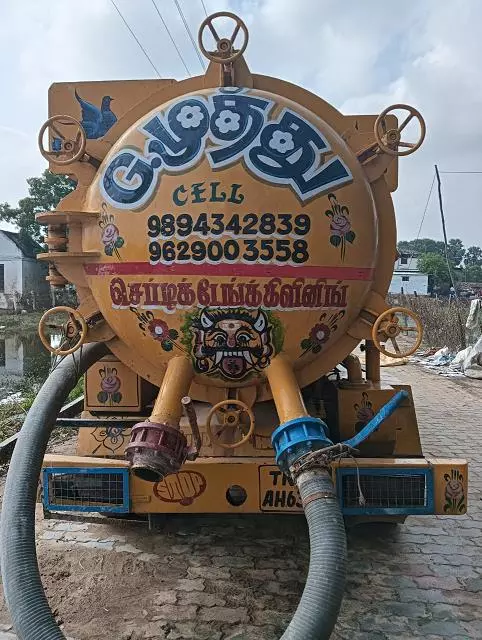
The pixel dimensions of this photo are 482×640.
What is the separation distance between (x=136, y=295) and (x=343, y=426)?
1.41 metres

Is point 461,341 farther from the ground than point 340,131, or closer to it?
closer to it

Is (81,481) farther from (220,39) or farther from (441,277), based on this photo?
(441,277)

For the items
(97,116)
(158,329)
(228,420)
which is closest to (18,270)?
(97,116)

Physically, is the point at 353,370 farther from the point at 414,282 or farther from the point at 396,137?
the point at 414,282

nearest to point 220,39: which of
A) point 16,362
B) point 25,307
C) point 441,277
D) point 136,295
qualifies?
point 136,295

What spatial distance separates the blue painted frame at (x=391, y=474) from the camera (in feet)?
9.20

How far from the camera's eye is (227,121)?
8.98 feet

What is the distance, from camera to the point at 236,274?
2.69 meters

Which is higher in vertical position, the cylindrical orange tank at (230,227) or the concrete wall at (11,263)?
the concrete wall at (11,263)

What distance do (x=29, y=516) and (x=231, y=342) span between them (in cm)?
116

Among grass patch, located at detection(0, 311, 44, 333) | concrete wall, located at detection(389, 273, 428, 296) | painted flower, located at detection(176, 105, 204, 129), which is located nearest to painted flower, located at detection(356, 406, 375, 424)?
painted flower, located at detection(176, 105, 204, 129)

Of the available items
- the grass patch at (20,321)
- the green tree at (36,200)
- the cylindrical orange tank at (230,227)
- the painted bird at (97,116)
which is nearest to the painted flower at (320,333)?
the cylindrical orange tank at (230,227)

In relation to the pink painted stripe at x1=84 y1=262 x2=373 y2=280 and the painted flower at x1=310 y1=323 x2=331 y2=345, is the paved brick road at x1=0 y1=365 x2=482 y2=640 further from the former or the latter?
the pink painted stripe at x1=84 y1=262 x2=373 y2=280

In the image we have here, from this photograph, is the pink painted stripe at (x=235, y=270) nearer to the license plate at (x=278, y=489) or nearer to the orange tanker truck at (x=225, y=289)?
the orange tanker truck at (x=225, y=289)
